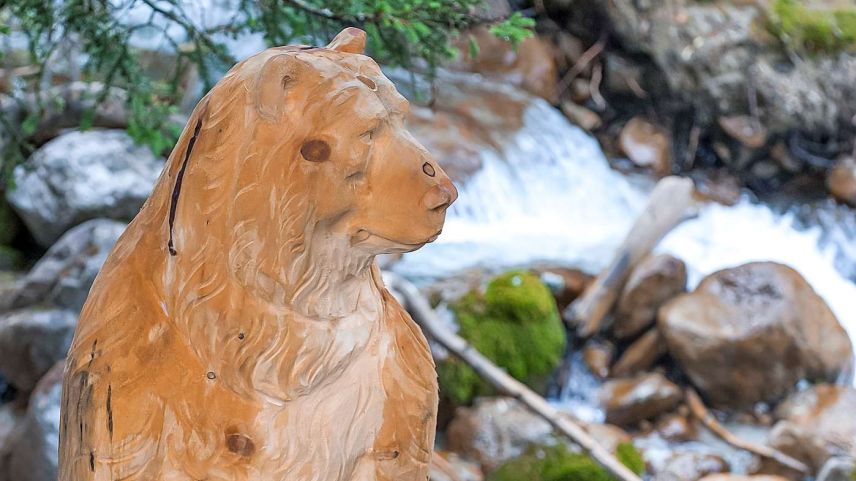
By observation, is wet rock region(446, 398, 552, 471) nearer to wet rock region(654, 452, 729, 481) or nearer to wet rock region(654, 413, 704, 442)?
wet rock region(654, 452, 729, 481)

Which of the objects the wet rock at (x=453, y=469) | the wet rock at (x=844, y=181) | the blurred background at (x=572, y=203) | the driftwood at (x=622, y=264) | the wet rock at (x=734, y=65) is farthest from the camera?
the wet rock at (x=734, y=65)

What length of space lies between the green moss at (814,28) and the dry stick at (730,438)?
4191 mm

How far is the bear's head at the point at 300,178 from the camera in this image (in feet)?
3.49

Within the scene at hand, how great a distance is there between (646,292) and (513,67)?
3.71 meters

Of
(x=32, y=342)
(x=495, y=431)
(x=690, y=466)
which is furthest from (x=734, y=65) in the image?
(x=32, y=342)

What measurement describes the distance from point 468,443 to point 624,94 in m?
5.26

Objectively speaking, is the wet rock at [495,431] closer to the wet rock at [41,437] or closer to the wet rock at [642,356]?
the wet rock at [642,356]

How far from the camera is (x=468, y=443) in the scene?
3.92 m

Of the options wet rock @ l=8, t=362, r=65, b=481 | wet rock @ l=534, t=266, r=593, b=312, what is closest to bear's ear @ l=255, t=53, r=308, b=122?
wet rock @ l=8, t=362, r=65, b=481

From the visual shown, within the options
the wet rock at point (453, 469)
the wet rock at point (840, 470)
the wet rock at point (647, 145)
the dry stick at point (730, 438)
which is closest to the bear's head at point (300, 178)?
the wet rock at point (453, 469)

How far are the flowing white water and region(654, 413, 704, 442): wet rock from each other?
121 cm

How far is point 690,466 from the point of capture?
4301 millimetres

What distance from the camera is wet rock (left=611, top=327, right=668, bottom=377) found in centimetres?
508

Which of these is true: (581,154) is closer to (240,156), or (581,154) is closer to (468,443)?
(468,443)
